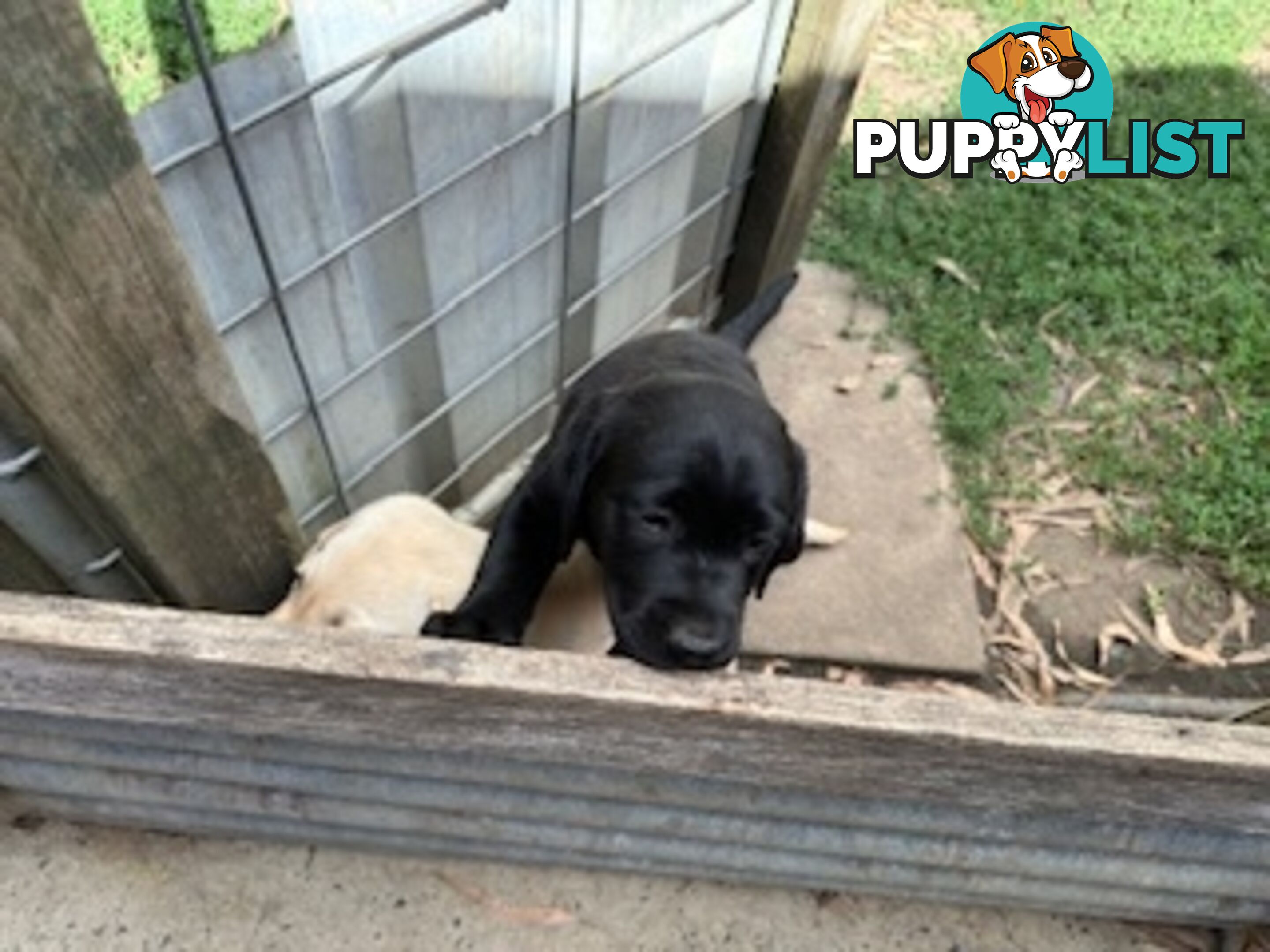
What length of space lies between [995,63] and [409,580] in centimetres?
327

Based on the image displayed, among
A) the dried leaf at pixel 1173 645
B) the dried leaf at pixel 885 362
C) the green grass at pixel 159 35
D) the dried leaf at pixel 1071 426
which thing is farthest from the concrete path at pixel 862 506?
the green grass at pixel 159 35

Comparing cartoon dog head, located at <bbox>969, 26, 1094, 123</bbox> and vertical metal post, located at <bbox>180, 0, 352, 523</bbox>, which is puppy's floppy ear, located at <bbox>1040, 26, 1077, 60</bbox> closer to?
cartoon dog head, located at <bbox>969, 26, 1094, 123</bbox>

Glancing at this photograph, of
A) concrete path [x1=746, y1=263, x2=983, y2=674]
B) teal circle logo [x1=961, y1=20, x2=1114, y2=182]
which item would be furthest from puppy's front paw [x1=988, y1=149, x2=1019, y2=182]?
concrete path [x1=746, y1=263, x2=983, y2=674]

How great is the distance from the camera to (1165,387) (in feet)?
11.5

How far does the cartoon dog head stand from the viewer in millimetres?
4152

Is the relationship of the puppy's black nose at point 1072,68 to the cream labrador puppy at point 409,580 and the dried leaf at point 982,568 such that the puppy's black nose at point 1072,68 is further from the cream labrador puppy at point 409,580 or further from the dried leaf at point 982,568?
the cream labrador puppy at point 409,580

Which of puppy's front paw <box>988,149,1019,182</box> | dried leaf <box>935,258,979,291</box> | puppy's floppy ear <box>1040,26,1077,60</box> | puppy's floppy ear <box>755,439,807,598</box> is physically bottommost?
dried leaf <box>935,258,979,291</box>

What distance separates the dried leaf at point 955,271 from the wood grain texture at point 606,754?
226 centimetres

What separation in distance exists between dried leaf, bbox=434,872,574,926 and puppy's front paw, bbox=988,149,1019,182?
311cm

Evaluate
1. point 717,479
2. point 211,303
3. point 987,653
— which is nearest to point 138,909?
point 211,303

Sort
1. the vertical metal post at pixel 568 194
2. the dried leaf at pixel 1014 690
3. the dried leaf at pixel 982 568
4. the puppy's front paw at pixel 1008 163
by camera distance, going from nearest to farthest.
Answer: the vertical metal post at pixel 568 194 → the dried leaf at pixel 1014 690 → the dried leaf at pixel 982 568 → the puppy's front paw at pixel 1008 163

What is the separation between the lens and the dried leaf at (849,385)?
3.41 metres

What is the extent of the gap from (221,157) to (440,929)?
134 centimetres

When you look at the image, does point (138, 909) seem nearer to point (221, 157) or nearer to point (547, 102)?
point (221, 157)
